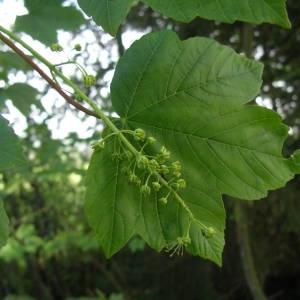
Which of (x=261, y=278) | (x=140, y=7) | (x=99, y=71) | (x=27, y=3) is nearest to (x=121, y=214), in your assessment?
(x=27, y=3)

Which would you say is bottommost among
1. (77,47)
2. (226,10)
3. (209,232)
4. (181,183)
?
(209,232)

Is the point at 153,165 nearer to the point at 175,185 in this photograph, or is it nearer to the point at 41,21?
the point at 175,185

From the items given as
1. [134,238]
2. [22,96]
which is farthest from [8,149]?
[134,238]

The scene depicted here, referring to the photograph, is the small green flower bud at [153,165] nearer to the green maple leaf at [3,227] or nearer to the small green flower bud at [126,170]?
the small green flower bud at [126,170]

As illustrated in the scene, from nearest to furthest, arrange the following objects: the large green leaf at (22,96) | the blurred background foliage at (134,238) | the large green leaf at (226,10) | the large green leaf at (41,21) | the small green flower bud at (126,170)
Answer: the large green leaf at (226,10) < the small green flower bud at (126,170) < the large green leaf at (41,21) < the large green leaf at (22,96) < the blurred background foliage at (134,238)

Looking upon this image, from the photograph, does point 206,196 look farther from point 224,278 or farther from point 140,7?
point 224,278

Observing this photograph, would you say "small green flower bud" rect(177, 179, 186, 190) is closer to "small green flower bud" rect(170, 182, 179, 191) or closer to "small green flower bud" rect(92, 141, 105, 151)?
"small green flower bud" rect(170, 182, 179, 191)

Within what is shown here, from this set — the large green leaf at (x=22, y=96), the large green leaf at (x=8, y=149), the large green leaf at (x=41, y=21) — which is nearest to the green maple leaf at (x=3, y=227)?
the large green leaf at (x=8, y=149)
